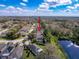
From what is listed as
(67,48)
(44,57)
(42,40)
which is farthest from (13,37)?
(44,57)

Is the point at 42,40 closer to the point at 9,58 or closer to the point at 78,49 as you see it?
the point at 78,49

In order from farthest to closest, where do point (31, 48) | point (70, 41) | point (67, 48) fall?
point (70, 41), point (67, 48), point (31, 48)

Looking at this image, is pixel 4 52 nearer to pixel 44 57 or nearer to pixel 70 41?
pixel 44 57

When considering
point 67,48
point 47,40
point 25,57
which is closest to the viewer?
point 25,57

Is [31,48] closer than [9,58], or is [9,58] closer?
[9,58]

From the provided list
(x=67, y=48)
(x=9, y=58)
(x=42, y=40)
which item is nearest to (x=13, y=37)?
(x=42, y=40)

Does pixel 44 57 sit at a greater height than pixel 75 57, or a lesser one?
greater

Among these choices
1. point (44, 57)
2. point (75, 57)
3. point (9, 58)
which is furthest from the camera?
point (75, 57)

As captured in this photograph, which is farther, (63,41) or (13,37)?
(13,37)

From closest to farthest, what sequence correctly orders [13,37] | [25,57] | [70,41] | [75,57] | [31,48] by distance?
[25,57] → [75,57] → [31,48] → [70,41] → [13,37]
